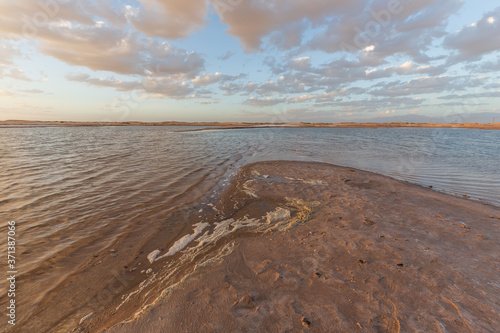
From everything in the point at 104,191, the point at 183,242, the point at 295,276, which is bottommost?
the point at 183,242

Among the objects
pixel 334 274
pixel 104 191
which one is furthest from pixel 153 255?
pixel 104 191

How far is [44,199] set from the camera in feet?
26.4

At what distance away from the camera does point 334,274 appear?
4051 mm

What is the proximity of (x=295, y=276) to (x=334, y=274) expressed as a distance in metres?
0.82

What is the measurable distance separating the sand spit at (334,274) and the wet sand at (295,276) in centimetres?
2

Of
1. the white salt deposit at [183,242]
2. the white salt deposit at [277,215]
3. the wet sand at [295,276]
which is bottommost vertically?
the white salt deposit at [183,242]

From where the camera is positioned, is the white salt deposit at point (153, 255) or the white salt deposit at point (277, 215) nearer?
the white salt deposit at point (153, 255)

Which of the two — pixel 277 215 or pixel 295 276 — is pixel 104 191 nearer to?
pixel 277 215

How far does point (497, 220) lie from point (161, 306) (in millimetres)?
10446

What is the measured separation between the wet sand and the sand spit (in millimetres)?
22

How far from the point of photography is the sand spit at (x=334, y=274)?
3053 mm

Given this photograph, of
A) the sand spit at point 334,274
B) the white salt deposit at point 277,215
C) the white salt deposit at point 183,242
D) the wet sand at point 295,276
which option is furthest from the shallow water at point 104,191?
the white salt deposit at point 277,215

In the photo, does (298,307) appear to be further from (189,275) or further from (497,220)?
(497,220)

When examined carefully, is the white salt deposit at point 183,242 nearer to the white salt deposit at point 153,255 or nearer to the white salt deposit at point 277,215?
the white salt deposit at point 153,255
